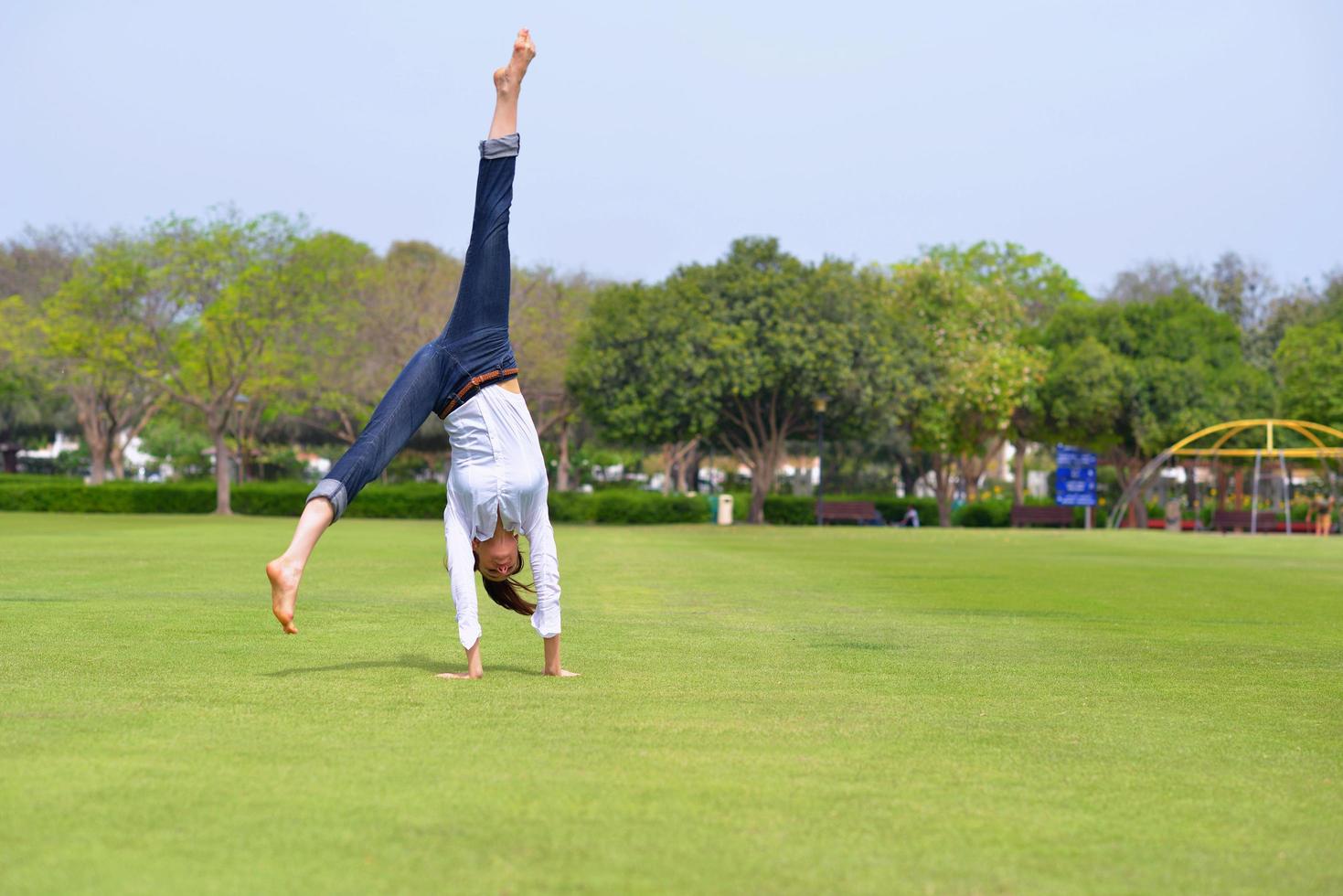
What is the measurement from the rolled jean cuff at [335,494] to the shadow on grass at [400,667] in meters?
1.37

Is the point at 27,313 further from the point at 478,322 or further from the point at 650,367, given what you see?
the point at 478,322

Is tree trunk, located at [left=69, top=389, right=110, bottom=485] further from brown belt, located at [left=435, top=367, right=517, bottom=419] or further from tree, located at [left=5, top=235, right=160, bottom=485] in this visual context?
brown belt, located at [left=435, top=367, right=517, bottom=419]

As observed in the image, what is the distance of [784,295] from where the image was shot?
157ft

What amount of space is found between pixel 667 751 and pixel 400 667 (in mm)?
3383

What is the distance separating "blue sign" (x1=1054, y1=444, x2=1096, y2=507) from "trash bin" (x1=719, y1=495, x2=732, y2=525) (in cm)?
1362

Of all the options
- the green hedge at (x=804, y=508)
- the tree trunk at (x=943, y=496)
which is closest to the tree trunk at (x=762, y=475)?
the green hedge at (x=804, y=508)

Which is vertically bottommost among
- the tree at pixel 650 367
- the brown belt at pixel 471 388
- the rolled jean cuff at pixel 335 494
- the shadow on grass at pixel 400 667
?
the shadow on grass at pixel 400 667

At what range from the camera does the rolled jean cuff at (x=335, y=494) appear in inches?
292

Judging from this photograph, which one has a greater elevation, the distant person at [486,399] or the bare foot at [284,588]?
the distant person at [486,399]

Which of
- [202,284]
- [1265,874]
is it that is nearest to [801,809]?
[1265,874]

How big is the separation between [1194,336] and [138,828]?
58814mm

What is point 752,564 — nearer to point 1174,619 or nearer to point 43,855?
point 1174,619

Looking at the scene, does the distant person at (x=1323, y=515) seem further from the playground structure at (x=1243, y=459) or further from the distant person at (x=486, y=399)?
the distant person at (x=486, y=399)

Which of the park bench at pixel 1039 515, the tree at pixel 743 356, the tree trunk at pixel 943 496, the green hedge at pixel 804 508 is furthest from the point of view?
the tree trunk at pixel 943 496
